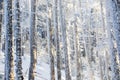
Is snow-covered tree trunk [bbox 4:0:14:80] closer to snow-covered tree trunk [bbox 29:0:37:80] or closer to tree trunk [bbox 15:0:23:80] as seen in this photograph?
tree trunk [bbox 15:0:23:80]

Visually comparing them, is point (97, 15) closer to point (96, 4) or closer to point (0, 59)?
point (96, 4)

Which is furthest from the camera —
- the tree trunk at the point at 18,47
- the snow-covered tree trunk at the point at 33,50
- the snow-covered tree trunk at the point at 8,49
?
the snow-covered tree trunk at the point at 33,50

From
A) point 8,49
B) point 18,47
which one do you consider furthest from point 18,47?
point 8,49

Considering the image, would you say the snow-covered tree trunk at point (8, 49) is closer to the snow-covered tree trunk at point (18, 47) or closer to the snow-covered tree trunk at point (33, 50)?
the snow-covered tree trunk at point (18, 47)

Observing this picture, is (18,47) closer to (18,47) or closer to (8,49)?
(18,47)

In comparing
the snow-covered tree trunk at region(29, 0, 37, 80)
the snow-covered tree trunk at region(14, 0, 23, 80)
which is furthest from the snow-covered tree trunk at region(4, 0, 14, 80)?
the snow-covered tree trunk at region(29, 0, 37, 80)

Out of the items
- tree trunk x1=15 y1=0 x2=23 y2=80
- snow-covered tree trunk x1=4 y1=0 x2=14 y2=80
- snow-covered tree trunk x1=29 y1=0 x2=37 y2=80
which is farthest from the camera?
snow-covered tree trunk x1=29 y1=0 x2=37 y2=80

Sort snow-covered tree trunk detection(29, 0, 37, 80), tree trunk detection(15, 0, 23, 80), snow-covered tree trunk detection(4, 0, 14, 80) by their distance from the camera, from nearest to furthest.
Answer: snow-covered tree trunk detection(4, 0, 14, 80) → tree trunk detection(15, 0, 23, 80) → snow-covered tree trunk detection(29, 0, 37, 80)

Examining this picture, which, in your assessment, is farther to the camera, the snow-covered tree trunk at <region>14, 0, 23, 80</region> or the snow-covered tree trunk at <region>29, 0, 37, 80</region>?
the snow-covered tree trunk at <region>29, 0, 37, 80</region>

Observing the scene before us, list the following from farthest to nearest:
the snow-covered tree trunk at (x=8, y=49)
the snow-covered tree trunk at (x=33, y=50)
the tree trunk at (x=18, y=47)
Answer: the snow-covered tree trunk at (x=33, y=50) < the tree trunk at (x=18, y=47) < the snow-covered tree trunk at (x=8, y=49)

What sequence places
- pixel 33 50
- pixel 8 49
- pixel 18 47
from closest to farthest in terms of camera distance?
pixel 8 49, pixel 18 47, pixel 33 50

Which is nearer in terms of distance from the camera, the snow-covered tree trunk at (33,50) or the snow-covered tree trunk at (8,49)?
the snow-covered tree trunk at (8,49)

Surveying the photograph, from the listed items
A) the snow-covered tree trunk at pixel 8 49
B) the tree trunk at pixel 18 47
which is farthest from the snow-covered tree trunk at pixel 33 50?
the snow-covered tree trunk at pixel 8 49

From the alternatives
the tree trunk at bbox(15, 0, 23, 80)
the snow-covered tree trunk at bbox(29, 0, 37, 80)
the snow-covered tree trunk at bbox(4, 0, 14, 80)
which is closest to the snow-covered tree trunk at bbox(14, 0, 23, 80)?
the tree trunk at bbox(15, 0, 23, 80)
